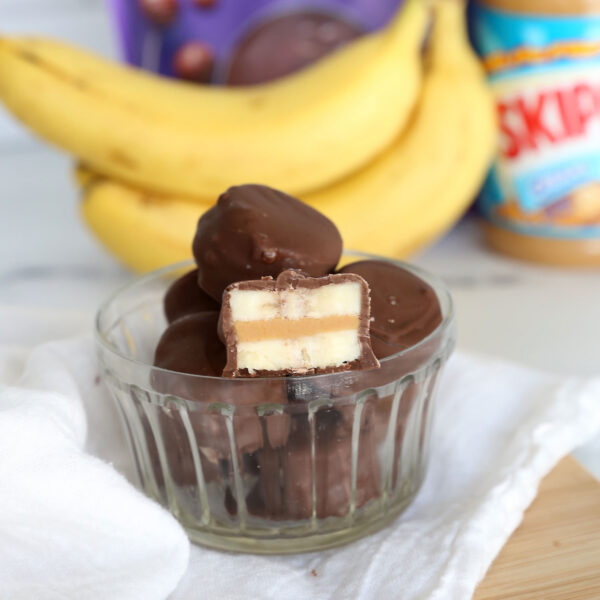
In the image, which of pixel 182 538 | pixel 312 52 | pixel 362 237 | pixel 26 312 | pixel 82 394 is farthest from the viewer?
pixel 312 52

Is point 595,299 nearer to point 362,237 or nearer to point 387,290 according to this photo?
point 362,237

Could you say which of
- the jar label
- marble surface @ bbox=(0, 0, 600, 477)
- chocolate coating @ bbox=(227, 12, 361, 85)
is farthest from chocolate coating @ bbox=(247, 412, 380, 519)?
chocolate coating @ bbox=(227, 12, 361, 85)

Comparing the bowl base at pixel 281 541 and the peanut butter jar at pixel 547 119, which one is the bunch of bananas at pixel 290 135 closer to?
the peanut butter jar at pixel 547 119

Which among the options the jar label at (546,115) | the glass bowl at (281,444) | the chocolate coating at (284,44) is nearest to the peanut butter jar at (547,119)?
the jar label at (546,115)

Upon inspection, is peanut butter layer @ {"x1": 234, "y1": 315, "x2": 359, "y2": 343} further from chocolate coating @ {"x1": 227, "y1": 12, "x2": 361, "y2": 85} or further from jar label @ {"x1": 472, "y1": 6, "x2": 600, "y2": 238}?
chocolate coating @ {"x1": 227, "y1": 12, "x2": 361, "y2": 85}

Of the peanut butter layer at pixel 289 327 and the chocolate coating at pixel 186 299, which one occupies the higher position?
the peanut butter layer at pixel 289 327

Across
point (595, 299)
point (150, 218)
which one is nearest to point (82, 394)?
point (150, 218)

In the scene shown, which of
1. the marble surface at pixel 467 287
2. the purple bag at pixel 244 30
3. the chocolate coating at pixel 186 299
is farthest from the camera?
the purple bag at pixel 244 30

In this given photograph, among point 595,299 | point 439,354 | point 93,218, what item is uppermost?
point 439,354
